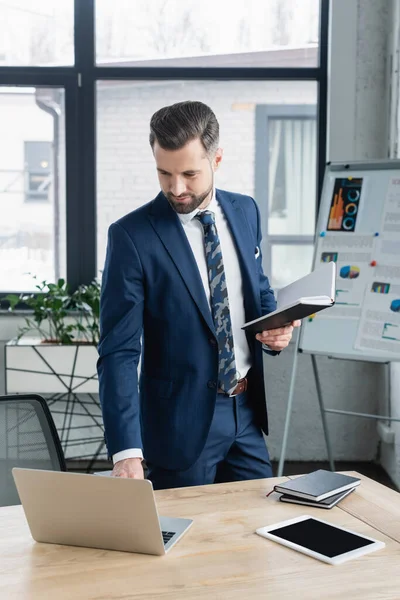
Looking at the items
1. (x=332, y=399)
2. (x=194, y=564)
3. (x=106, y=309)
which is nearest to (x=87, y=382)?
(x=332, y=399)

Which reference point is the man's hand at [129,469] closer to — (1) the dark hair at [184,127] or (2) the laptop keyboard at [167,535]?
(2) the laptop keyboard at [167,535]

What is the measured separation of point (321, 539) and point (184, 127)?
1.00 metres

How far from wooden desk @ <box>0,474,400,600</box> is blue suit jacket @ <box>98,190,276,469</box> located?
36 centimetres

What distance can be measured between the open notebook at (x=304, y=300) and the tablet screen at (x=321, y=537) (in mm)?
463

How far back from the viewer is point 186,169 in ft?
6.13

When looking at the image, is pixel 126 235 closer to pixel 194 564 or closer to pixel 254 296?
pixel 254 296

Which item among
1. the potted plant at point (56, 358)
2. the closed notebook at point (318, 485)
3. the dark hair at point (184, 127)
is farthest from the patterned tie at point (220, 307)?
the potted plant at point (56, 358)

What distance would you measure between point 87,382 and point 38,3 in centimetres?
210

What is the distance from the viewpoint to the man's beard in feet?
6.27

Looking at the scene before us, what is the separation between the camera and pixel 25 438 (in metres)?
1.93

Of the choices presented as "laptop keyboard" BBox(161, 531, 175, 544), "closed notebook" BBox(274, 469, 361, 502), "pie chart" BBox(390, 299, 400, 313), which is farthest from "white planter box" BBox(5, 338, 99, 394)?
"laptop keyboard" BBox(161, 531, 175, 544)

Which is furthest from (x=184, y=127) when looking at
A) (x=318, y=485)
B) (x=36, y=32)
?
(x=36, y=32)

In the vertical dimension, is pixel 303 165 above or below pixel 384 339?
above

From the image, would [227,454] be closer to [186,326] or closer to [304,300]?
[186,326]
